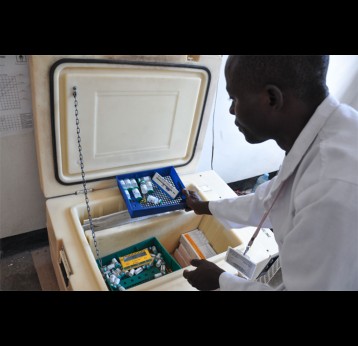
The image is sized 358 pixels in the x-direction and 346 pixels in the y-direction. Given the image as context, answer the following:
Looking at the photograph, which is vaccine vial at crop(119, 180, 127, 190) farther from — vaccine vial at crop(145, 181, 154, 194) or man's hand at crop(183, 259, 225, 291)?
man's hand at crop(183, 259, 225, 291)

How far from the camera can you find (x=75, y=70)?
875 millimetres

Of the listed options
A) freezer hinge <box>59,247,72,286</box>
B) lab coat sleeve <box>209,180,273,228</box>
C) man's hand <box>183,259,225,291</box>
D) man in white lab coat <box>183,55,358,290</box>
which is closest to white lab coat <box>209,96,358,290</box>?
man in white lab coat <box>183,55,358,290</box>

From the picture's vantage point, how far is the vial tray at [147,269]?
3.52 ft

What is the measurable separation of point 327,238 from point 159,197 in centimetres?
77

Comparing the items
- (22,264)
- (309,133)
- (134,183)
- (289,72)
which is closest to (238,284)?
(309,133)

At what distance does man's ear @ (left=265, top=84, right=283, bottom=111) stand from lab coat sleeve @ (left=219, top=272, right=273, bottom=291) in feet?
1.44

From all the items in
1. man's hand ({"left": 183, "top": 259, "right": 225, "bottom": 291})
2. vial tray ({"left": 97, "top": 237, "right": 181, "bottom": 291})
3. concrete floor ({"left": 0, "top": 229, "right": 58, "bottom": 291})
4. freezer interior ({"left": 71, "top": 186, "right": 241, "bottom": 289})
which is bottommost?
concrete floor ({"left": 0, "top": 229, "right": 58, "bottom": 291})

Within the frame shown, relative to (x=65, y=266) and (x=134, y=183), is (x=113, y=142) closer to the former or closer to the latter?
(x=134, y=183)

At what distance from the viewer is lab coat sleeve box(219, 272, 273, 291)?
0.69 m

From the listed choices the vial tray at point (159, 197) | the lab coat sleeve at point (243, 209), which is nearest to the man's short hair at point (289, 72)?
the lab coat sleeve at point (243, 209)
